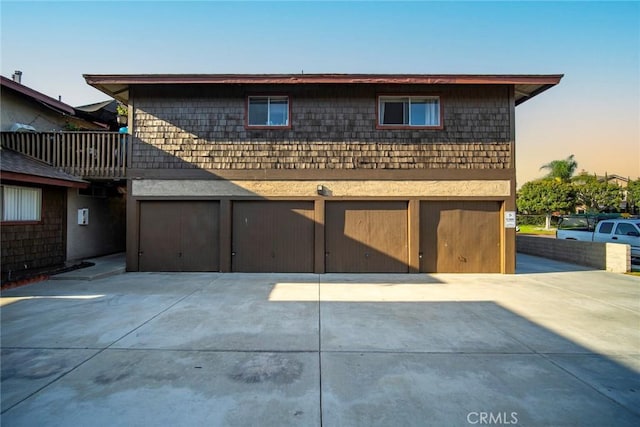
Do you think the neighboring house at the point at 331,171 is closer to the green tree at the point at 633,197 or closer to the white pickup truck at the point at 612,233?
the white pickup truck at the point at 612,233

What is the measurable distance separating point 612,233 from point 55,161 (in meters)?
18.3

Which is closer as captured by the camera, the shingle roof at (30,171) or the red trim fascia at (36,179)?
the red trim fascia at (36,179)

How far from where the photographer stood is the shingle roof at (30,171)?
23.3ft

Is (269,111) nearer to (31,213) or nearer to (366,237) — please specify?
(366,237)

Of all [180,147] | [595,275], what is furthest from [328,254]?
[595,275]

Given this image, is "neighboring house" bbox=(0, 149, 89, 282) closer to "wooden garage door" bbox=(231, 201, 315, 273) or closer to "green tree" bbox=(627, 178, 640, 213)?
"wooden garage door" bbox=(231, 201, 315, 273)

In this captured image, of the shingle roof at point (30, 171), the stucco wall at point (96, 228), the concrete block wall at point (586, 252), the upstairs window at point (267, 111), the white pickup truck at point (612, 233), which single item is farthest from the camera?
the white pickup truck at point (612, 233)

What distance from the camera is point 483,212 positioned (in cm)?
895

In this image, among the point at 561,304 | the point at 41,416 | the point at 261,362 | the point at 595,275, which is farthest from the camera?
the point at 595,275

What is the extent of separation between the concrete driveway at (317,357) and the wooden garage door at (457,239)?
7.11 feet

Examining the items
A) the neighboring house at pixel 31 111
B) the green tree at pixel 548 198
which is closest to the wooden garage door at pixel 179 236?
the neighboring house at pixel 31 111

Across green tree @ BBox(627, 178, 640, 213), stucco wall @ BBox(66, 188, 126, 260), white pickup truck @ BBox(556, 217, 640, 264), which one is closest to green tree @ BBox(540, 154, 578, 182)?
green tree @ BBox(627, 178, 640, 213)

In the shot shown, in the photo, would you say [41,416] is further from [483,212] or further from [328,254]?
[483,212]

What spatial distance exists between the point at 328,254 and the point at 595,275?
7.45m
